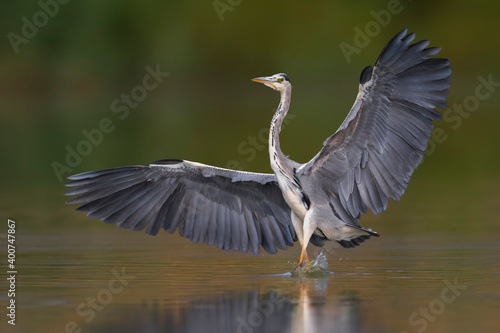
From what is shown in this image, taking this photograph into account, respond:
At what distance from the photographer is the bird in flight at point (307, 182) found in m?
10.5

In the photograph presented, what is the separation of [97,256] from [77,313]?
2933mm

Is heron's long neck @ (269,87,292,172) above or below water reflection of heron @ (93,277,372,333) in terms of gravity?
above

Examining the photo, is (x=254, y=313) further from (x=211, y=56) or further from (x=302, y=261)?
(x=211, y=56)

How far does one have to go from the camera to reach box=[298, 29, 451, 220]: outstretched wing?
34.1 ft

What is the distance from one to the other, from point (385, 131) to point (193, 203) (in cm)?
221

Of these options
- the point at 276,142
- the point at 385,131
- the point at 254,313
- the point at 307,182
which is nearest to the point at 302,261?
Result: the point at 307,182

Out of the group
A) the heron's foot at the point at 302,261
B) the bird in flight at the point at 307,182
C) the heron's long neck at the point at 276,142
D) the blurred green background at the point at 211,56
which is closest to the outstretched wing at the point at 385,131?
the bird in flight at the point at 307,182

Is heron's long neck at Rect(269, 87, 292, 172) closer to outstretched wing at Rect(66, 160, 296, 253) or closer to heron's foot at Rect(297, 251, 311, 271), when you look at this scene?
outstretched wing at Rect(66, 160, 296, 253)

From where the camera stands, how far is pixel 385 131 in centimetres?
1061

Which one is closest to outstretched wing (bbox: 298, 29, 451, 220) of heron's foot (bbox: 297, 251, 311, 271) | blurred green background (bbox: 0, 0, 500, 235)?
heron's foot (bbox: 297, 251, 311, 271)

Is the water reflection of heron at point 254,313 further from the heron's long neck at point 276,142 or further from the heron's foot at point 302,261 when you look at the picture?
the heron's long neck at point 276,142

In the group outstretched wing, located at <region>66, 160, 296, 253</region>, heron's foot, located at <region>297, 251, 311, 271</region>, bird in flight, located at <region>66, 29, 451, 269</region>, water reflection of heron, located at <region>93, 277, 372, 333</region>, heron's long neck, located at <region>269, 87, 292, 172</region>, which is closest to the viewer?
water reflection of heron, located at <region>93, 277, 372, 333</region>

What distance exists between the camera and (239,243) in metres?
11.4

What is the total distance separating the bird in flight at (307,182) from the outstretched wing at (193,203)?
11mm
